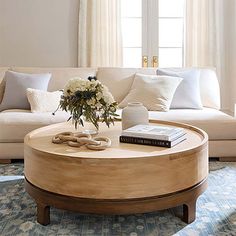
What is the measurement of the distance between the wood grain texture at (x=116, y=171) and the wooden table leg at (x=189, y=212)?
121 mm

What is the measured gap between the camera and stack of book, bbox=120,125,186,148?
2236 millimetres

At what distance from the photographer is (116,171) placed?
198 centimetres

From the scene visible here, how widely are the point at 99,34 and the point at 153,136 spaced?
3034mm

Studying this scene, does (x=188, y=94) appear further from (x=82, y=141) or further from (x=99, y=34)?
(x=82, y=141)

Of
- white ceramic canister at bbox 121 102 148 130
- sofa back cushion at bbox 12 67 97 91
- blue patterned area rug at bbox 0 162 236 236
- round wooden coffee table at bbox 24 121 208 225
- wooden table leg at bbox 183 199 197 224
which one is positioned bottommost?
blue patterned area rug at bbox 0 162 236 236

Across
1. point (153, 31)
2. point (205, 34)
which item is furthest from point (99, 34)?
point (205, 34)

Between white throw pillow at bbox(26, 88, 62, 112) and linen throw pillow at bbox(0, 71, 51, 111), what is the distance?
0.13 m

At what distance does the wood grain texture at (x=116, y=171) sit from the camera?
1.98 meters

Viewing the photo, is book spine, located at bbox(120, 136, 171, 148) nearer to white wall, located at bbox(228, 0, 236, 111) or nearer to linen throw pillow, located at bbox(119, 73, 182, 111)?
linen throw pillow, located at bbox(119, 73, 182, 111)

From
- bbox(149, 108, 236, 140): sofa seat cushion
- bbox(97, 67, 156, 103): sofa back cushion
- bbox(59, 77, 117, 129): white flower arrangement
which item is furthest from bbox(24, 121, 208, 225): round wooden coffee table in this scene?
bbox(97, 67, 156, 103): sofa back cushion

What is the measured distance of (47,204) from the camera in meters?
2.12

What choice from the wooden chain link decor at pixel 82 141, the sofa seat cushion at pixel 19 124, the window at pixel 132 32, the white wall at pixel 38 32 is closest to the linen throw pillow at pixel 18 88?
the sofa seat cushion at pixel 19 124

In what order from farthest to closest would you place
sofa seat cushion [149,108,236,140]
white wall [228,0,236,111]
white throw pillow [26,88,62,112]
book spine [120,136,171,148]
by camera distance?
white wall [228,0,236,111] < white throw pillow [26,88,62,112] < sofa seat cushion [149,108,236,140] < book spine [120,136,171,148]

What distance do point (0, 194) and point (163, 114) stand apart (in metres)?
1.70
